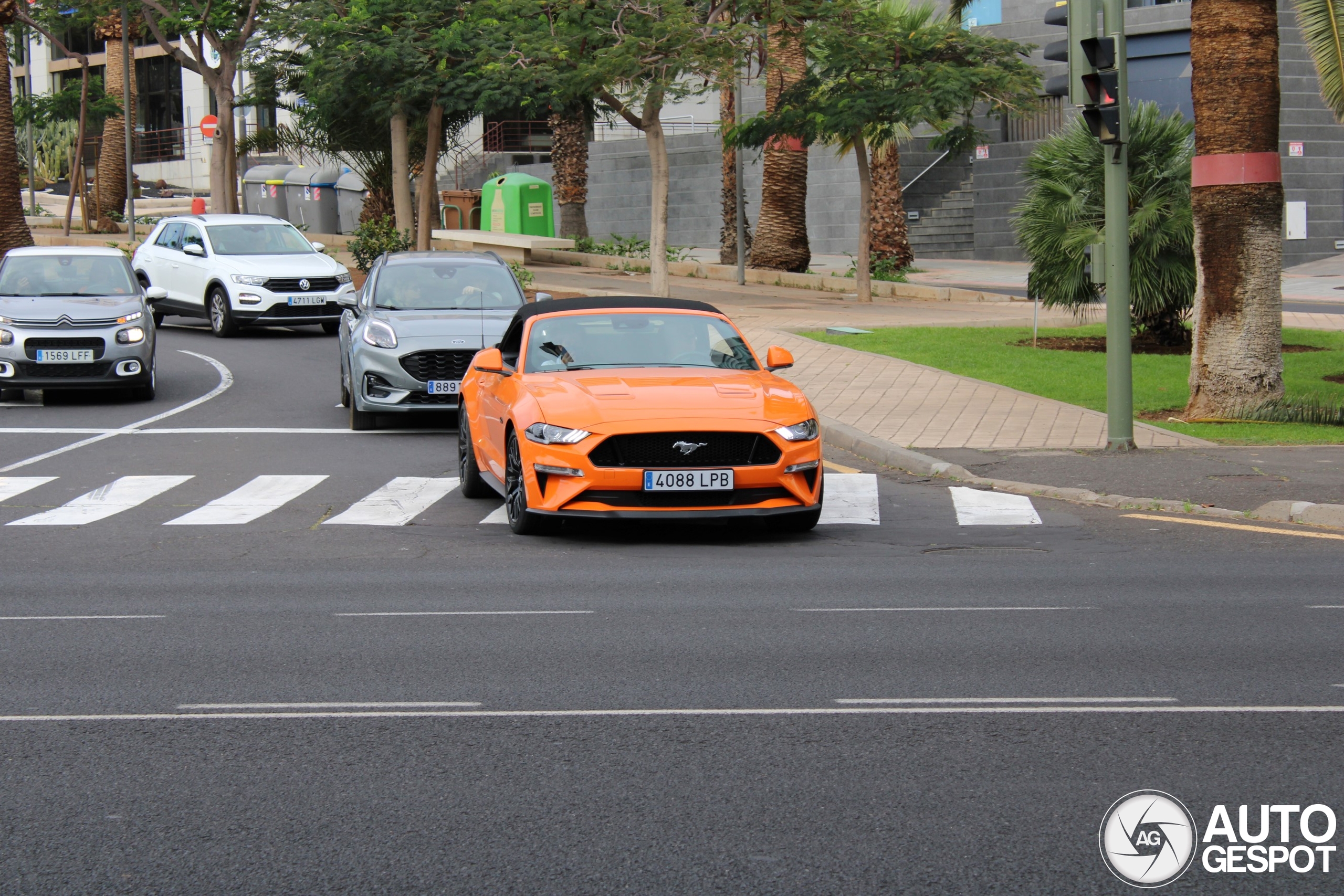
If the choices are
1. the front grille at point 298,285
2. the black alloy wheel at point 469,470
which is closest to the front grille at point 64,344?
the black alloy wheel at point 469,470

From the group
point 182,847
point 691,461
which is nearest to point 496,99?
point 691,461

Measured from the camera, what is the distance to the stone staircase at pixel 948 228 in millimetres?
41375

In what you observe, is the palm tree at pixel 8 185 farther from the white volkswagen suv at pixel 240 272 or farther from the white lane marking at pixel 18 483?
the white lane marking at pixel 18 483

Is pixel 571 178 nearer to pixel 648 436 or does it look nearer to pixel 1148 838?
pixel 648 436

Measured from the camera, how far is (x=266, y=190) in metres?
51.2

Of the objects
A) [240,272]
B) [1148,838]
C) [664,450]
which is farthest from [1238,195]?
[240,272]

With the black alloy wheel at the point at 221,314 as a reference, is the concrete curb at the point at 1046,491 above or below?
below

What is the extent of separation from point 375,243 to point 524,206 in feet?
41.8

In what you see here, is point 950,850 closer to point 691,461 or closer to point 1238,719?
point 1238,719

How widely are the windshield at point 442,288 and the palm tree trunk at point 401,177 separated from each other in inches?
615

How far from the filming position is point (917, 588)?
8711 millimetres

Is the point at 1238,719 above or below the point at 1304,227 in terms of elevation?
below

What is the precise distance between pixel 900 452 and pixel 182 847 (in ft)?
31.3

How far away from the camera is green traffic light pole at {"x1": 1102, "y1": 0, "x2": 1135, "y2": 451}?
1316cm
